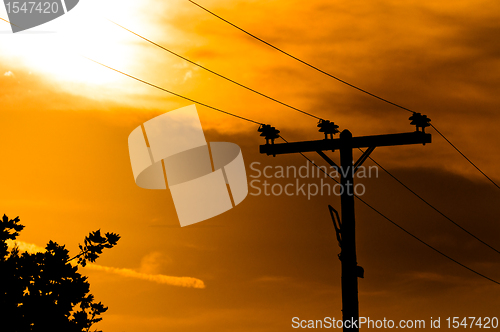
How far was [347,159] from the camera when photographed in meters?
15.4

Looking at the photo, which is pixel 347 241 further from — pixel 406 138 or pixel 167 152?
pixel 167 152

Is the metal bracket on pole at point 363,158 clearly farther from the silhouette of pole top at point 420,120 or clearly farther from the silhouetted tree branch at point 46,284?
the silhouetted tree branch at point 46,284

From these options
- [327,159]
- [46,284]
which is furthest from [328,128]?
[46,284]

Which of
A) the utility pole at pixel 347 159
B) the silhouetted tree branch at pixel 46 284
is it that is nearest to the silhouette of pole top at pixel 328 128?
the utility pole at pixel 347 159

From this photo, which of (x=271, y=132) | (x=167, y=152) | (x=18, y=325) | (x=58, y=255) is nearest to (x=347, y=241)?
(x=271, y=132)

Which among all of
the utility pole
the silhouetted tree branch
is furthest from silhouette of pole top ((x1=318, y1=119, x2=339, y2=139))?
the silhouetted tree branch

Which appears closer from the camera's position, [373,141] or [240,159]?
[373,141]

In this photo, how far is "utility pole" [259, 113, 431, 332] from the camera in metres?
14.6

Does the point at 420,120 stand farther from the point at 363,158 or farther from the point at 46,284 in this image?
the point at 46,284

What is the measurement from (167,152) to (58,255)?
13.4ft

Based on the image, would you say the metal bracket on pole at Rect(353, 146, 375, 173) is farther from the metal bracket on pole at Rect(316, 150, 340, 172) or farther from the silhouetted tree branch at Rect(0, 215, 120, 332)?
the silhouetted tree branch at Rect(0, 215, 120, 332)

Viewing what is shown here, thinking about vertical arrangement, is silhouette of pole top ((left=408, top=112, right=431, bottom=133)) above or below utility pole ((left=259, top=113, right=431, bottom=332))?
above

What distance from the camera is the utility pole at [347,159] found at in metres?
14.6

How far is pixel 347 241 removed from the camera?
1491 cm
